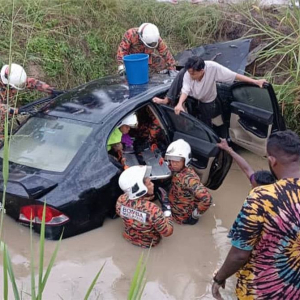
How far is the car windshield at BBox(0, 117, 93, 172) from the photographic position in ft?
14.7

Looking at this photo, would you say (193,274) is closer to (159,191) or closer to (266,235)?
(159,191)

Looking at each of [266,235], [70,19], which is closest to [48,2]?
[70,19]

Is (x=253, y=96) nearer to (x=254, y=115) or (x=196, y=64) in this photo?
(x=254, y=115)

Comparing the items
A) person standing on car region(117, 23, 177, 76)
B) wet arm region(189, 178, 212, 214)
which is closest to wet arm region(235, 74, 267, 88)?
wet arm region(189, 178, 212, 214)

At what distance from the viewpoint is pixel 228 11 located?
344 inches

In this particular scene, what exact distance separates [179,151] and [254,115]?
3.48 ft

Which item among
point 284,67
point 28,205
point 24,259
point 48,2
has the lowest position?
point 24,259

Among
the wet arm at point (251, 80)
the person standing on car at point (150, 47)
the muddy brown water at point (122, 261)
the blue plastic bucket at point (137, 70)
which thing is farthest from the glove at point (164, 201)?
the person standing on car at point (150, 47)

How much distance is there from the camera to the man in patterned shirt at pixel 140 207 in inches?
159

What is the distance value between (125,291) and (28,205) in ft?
3.70

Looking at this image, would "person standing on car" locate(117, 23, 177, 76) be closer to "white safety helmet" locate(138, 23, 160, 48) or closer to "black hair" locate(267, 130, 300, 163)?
"white safety helmet" locate(138, 23, 160, 48)

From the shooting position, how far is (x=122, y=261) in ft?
13.9

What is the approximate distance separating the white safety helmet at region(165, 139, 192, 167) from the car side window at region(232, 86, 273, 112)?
3.30ft

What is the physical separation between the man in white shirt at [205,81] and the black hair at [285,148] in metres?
2.50
